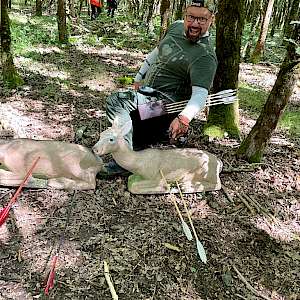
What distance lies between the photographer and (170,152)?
4105 millimetres

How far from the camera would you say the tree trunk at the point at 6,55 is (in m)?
6.39

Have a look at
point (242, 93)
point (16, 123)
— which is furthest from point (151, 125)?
point (242, 93)

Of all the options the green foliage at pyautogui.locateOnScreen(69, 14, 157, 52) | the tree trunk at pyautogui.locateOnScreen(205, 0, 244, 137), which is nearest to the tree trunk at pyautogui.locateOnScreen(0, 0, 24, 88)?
the tree trunk at pyautogui.locateOnScreen(205, 0, 244, 137)

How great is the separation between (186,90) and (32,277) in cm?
249

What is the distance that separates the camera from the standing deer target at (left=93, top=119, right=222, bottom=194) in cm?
389

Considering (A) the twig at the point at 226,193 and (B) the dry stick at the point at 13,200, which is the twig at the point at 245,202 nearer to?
(A) the twig at the point at 226,193

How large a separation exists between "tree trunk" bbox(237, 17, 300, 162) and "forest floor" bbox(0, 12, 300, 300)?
17 cm

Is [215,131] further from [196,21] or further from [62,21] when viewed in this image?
[62,21]

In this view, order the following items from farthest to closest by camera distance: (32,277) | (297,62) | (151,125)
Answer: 1. (151,125)
2. (297,62)
3. (32,277)

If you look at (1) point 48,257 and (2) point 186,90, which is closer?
(1) point 48,257

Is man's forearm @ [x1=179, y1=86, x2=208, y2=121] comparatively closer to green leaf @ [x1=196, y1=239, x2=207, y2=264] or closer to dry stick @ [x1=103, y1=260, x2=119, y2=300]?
green leaf @ [x1=196, y1=239, x2=207, y2=264]

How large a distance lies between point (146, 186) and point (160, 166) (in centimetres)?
23

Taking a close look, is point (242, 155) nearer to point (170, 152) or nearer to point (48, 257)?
point (170, 152)

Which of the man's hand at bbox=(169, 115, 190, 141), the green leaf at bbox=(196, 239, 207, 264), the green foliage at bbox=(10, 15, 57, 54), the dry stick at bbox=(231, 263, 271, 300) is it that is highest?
the man's hand at bbox=(169, 115, 190, 141)
